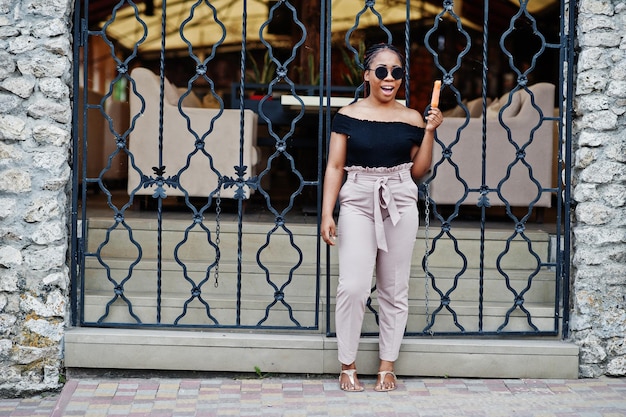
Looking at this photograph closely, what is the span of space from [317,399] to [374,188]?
1.20m

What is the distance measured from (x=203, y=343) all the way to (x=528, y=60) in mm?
10622

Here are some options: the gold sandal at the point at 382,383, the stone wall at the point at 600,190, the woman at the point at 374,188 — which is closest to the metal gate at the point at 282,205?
the stone wall at the point at 600,190

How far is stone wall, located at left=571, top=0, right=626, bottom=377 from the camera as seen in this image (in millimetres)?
4520

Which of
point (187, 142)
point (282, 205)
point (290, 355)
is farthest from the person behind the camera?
point (282, 205)

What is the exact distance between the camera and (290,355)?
458 cm

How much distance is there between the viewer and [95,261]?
5.16 meters

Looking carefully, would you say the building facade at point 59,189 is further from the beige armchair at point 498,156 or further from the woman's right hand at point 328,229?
the beige armchair at point 498,156

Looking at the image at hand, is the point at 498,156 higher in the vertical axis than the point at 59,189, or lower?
higher

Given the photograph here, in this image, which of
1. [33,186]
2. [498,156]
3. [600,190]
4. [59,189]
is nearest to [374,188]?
[600,190]

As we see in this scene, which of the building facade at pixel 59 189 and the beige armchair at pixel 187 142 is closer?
the building facade at pixel 59 189

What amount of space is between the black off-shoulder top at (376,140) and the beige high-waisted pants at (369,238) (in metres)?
0.05

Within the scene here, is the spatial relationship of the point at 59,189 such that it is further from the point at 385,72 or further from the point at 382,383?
the point at 382,383

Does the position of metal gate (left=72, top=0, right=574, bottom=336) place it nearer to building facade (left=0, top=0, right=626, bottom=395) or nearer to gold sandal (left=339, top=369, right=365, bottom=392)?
building facade (left=0, top=0, right=626, bottom=395)

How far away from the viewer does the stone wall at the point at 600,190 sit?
14.8ft
